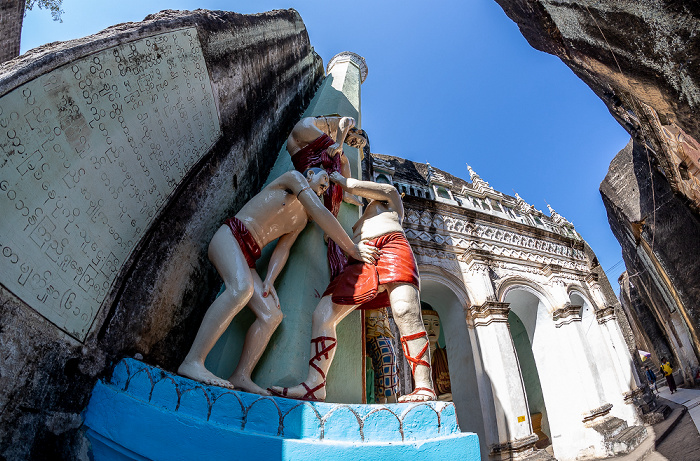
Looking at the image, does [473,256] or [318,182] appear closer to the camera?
[318,182]

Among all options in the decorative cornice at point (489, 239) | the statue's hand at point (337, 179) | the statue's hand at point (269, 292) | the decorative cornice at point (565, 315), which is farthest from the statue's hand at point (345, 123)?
the decorative cornice at point (565, 315)

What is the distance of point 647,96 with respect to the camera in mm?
2939

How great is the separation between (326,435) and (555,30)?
13.3ft

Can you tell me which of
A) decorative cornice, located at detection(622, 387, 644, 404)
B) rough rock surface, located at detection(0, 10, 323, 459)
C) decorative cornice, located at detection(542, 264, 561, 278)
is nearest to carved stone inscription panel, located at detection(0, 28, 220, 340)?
rough rock surface, located at detection(0, 10, 323, 459)

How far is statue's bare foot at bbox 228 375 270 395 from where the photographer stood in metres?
2.07

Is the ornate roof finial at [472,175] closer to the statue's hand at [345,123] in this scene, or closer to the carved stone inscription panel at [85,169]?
the statue's hand at [345,123]

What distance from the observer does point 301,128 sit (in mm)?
3637

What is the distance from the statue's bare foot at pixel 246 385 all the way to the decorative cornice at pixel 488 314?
5.25 meters

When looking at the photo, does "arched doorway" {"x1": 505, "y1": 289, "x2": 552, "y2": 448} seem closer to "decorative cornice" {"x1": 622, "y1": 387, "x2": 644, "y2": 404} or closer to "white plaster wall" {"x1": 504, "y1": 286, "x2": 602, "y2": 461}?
"white plaster wall" {"x1": 504, "y1": 286, "x2": 602, "y2": 461}

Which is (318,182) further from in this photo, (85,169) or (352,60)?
(352,60)

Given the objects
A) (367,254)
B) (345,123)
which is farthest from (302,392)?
(345,123)

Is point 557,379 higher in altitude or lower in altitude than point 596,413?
higher

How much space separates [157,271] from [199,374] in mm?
764

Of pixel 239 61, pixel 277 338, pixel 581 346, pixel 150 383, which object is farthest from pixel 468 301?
pixel 150 383
